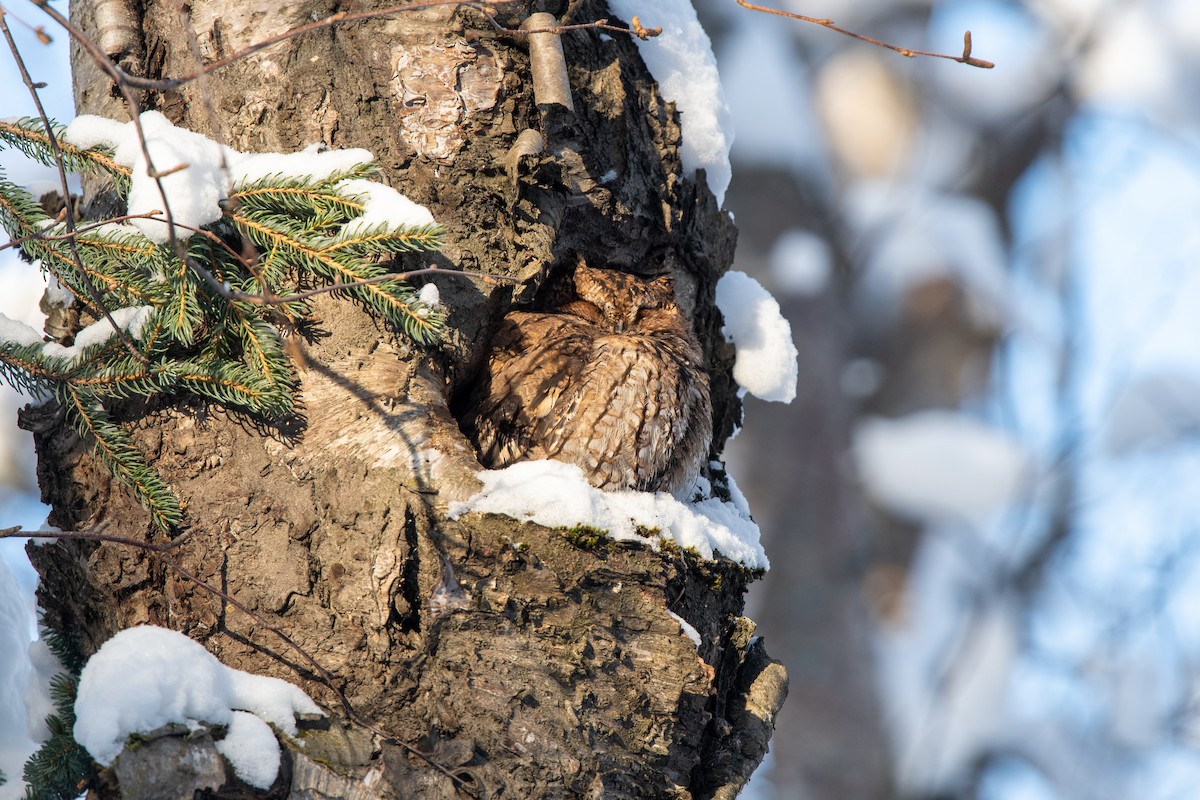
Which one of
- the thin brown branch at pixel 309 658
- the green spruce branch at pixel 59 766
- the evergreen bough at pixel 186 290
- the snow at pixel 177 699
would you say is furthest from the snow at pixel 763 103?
the green spruce branch at pixel 59 766

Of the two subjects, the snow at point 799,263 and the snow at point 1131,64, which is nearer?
the snow at point 799,263

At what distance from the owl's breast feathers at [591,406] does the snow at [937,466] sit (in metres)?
5.27

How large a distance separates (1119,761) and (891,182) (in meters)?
5.76

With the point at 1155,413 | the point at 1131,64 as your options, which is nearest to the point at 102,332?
the point at 1131,64

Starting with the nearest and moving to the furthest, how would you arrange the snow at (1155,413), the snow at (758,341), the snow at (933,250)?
1. the snow at (758,341)
2. the snow at (933,250)
3. the snow at (1155,413)

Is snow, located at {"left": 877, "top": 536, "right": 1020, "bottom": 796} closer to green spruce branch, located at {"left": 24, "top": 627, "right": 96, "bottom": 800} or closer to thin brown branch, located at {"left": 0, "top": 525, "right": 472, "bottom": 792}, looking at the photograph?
thin brown branch, located at {"left": 0, "top": 525, "right": 472, "bottom": 792}

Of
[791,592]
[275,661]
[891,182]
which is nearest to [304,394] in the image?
[275,661]

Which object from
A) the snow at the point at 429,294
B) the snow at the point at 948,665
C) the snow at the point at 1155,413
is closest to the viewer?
the snow at the point at 429,294

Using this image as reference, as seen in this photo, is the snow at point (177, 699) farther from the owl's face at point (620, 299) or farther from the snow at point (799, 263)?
the snow at point (799, 263)

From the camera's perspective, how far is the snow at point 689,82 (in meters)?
2.55

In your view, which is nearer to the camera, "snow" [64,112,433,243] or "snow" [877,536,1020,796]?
"snow" [64,112,433,243]

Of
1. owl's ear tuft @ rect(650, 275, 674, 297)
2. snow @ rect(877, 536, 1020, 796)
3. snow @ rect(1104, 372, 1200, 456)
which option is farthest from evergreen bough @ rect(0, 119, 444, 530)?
snow @ rect(1104, 372, 1200, 456)

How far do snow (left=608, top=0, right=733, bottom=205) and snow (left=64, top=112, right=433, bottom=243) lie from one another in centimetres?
99

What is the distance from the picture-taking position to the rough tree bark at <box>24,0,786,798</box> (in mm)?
1683
